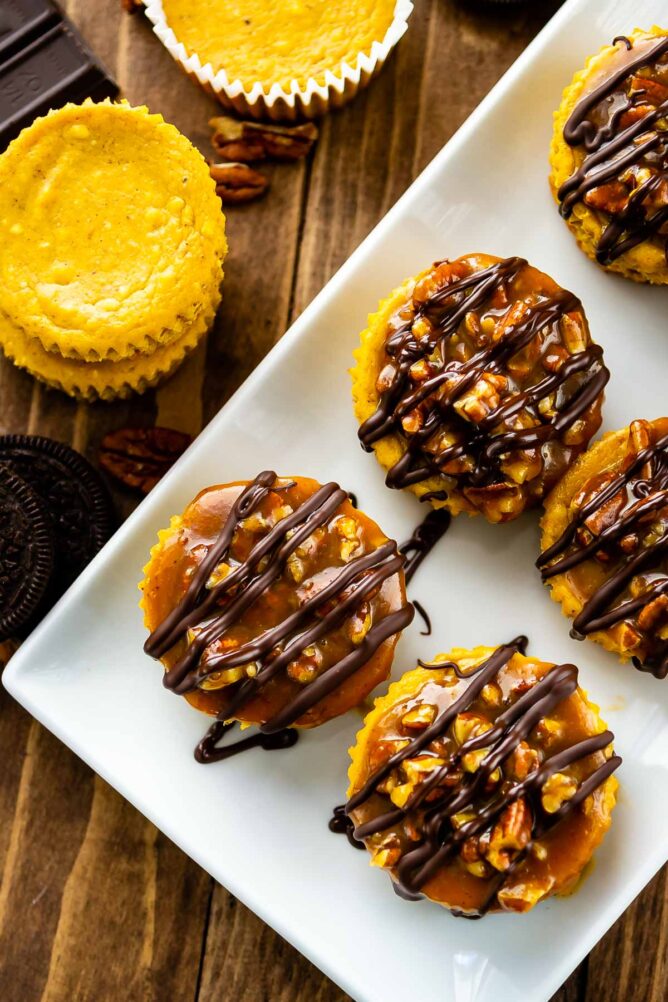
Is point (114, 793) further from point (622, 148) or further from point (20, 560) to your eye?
point (622, 148)

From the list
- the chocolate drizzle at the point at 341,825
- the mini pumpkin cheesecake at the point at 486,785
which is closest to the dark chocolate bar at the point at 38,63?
the mini pumpkin cheesecake at the point at 486,785

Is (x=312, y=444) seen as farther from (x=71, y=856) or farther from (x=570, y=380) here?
(x=71, y=856)

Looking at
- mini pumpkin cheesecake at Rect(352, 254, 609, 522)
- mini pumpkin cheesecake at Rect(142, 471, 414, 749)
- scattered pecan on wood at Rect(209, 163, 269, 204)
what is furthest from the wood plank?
scattered pecan on wood at Rect(209, 163, 269, 204)

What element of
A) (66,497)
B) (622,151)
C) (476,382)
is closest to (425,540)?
(476,382)

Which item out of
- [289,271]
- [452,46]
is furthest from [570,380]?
[452,46]

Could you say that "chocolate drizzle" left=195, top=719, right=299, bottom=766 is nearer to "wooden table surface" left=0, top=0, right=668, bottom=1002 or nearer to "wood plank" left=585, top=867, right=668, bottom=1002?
"wooden table surface" left=0, top=0, right=668, bottom=1002

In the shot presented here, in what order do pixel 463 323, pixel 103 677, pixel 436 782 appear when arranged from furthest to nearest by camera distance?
1. pixel 103 677
2. pixel 463 323
3. pixel 436 782
